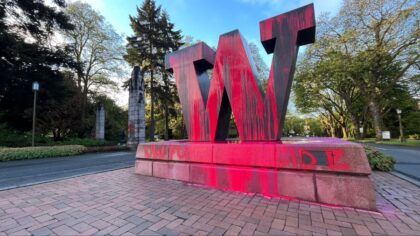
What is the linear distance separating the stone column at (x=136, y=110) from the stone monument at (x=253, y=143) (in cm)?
1028

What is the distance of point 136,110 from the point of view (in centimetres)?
1497

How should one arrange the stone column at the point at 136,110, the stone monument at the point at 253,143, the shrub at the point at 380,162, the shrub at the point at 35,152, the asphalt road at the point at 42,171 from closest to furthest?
the stone monument at the point at 253,143
the asphalt road at the point at 42,171
the shrub at the point at 380,162
the shrub at the point at 35,152
the stone column at the point at 136,110

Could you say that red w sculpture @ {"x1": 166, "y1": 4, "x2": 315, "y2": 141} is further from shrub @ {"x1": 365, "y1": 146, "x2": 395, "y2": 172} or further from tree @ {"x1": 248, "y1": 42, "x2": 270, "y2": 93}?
tree @ {"x1": 248, "y1": 42, "x2": 270, "y2": 93}

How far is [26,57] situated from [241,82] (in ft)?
48.2

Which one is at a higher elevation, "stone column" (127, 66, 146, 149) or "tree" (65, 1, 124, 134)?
"tree" (65, 1, 124, 134)

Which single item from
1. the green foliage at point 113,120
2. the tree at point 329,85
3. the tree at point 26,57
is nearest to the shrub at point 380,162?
the tree at point 329,85

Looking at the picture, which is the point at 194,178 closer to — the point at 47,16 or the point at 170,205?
the point at 170,205

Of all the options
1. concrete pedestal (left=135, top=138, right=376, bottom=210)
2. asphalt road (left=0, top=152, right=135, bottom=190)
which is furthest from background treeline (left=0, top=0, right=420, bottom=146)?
concrete pedestal (left=135, top=138, right=376, bottom=210)

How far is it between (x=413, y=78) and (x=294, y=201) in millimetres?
24879

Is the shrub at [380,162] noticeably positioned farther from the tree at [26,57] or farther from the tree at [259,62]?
the tree at [26,57]

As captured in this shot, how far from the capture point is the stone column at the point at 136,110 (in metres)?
15.0

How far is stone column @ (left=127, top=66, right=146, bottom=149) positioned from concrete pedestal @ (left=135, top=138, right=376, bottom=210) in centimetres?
1135

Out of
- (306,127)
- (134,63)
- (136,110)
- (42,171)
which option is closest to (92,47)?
(134,63)

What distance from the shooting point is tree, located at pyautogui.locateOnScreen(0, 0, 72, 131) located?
11.5 meters
